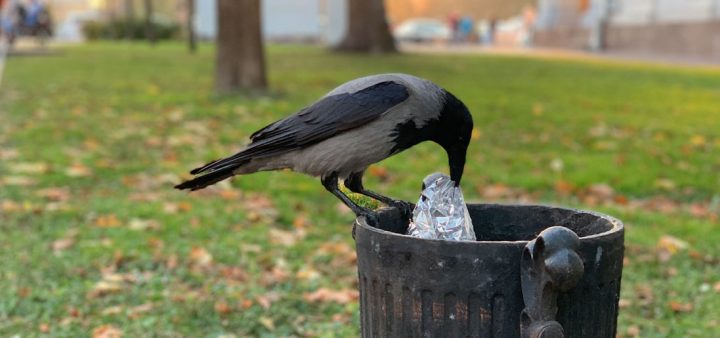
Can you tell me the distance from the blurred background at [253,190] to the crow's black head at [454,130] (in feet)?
5.54

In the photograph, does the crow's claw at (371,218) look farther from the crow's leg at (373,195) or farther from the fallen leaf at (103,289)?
the fallen leaf at (103,289)

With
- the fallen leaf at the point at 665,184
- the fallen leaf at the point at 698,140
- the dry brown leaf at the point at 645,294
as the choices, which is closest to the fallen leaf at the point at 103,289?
the dry brown leaf at the point at 645,294

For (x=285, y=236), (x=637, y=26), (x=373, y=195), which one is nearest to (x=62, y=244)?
(x=285, y=236)

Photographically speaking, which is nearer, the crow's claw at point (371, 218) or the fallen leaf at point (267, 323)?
the crow's claw at point (371, 218)

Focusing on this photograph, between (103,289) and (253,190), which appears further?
(253,190)

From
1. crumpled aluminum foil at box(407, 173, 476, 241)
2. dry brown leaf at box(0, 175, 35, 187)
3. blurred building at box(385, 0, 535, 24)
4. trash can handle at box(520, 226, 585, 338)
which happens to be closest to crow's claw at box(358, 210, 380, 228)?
crumpled aluminum foil at box(407, 173, 476, 241)

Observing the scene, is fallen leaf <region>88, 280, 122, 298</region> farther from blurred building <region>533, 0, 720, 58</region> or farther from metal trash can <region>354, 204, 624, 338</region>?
blurred building <region>533, 0, 720, 58</region>

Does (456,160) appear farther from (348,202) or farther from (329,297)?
(329,297)

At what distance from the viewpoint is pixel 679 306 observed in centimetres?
484

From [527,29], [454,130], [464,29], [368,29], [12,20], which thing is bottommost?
[464,29]

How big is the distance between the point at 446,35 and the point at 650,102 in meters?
42.1

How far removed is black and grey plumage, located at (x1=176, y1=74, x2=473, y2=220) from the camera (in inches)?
114

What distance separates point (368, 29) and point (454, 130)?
67.4ft

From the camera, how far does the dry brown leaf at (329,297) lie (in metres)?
4.94
